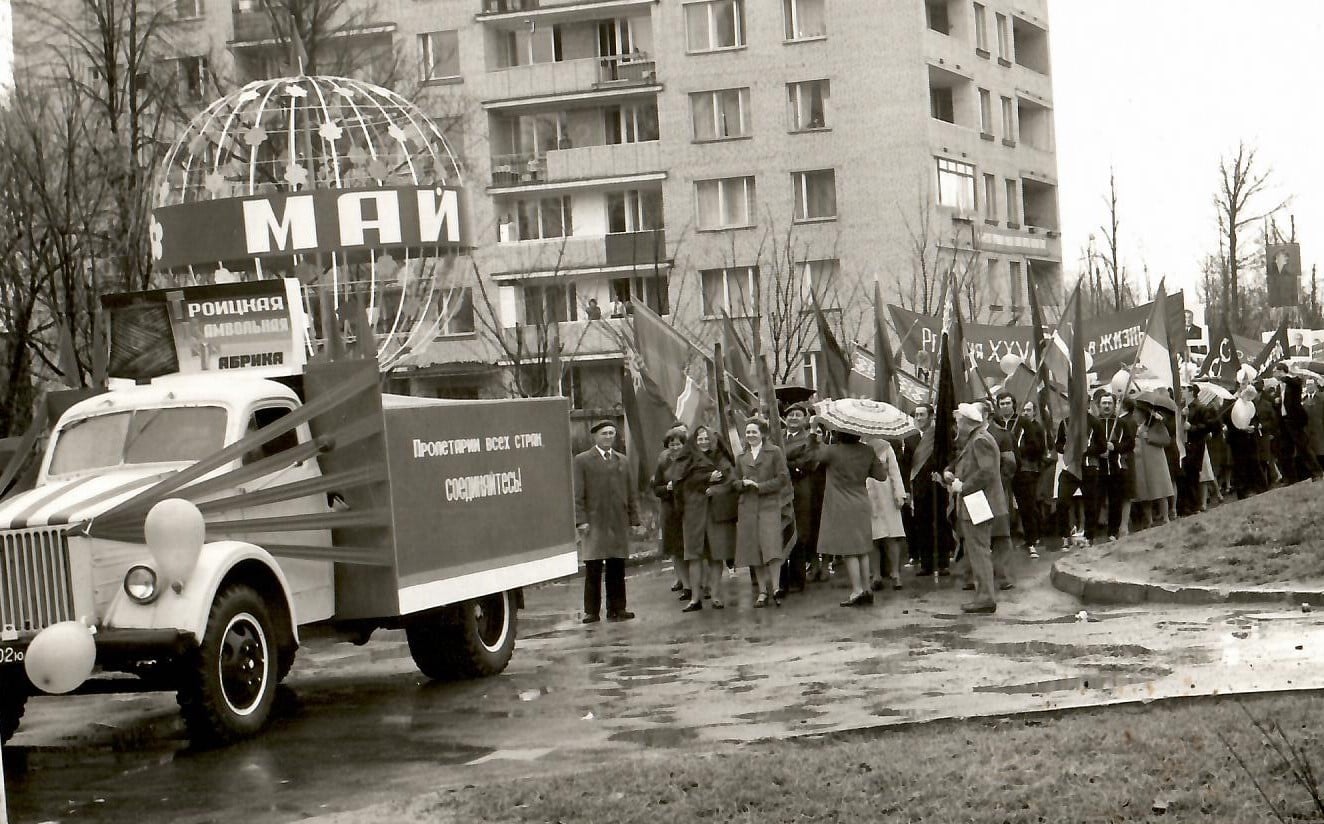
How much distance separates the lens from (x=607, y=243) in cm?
5938

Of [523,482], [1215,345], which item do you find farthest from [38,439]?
[1215,345]

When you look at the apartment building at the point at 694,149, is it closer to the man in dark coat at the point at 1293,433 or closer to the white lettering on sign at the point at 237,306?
the man in dark coat at the point at 1293,433

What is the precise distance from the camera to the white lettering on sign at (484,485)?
1407cm

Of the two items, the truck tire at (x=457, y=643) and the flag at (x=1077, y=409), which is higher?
the flag at (x=1077, y=409)

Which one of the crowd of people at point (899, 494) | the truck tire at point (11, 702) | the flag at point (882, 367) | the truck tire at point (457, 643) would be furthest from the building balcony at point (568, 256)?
the truck tire at point (11, 702)

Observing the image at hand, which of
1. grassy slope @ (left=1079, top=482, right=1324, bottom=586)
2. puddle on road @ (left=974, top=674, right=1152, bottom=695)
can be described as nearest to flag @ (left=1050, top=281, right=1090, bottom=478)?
grassy slope @ (left=1079, top=482, right=1324, bottom=586)

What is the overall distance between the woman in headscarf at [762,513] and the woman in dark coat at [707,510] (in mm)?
196

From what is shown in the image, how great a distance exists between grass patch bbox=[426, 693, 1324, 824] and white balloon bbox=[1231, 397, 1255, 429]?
1896 cm

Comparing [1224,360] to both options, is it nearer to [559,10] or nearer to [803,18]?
[803,18]

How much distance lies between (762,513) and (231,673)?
8.26 metres

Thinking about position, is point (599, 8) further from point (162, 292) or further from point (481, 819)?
point (481, 819)

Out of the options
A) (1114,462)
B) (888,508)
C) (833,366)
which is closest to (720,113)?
(833,366)

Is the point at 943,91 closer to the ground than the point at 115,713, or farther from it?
farther from it

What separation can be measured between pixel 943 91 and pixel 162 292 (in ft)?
162
